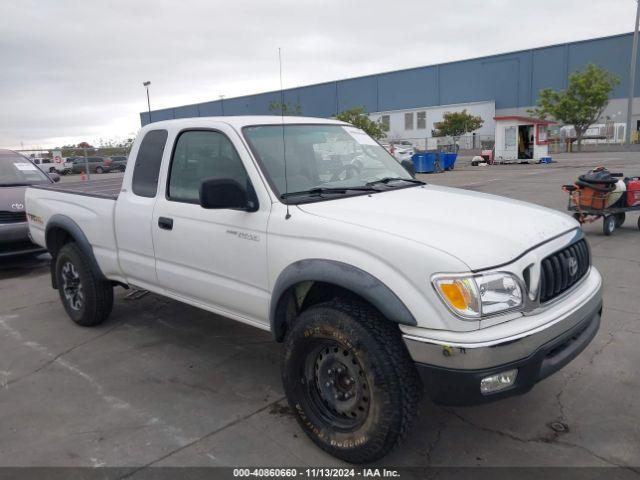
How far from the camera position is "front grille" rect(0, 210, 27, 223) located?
7.72 meters

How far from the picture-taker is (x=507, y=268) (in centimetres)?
260

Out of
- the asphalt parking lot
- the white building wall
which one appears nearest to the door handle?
the asphalt parking lot

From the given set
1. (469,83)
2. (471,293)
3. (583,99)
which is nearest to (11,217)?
(471,293)

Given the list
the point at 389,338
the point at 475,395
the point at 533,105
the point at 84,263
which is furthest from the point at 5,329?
the point at 533,105

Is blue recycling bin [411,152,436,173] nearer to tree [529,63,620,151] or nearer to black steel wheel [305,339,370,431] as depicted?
tree [529,63,620,151]

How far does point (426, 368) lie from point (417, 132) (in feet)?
193

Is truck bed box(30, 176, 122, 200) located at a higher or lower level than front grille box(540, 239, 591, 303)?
higher

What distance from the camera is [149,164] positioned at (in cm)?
432

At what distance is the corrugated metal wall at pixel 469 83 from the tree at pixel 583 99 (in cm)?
1078

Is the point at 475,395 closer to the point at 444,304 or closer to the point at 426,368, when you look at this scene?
the point at 426,368

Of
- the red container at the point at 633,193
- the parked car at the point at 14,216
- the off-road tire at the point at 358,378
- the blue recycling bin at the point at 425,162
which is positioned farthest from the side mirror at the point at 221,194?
the blue recycling bin at the point at 425,162

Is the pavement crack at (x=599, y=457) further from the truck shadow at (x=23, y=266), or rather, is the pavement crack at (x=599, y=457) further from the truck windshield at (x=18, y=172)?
the truck windshield at (x=18, y=172)

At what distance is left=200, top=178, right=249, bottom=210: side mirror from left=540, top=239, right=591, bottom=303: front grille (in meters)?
1.76

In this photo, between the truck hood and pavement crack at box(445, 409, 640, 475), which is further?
pavement crack at box(445, 409, 640, 475)
